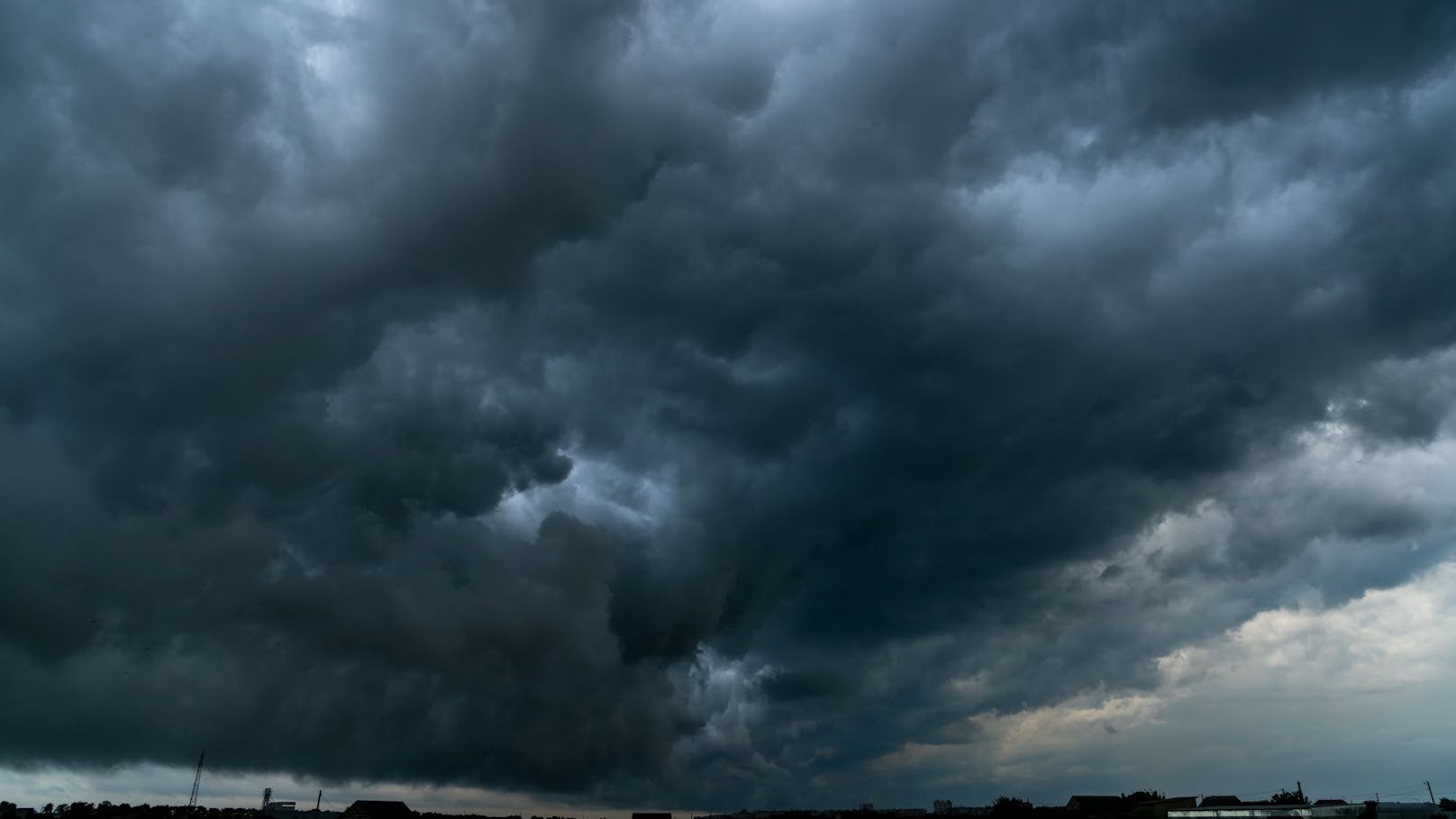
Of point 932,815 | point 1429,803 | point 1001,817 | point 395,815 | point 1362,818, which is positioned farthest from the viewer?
point 932,815

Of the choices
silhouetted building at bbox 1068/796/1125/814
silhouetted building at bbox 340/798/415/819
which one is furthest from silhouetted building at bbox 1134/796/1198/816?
silhouetted building at bbox 340/798/415/819

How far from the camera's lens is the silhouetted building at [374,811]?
168m

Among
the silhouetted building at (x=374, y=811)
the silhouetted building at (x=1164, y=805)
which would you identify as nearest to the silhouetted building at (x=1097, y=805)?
the silhouetted building at (x=1164, y=805)

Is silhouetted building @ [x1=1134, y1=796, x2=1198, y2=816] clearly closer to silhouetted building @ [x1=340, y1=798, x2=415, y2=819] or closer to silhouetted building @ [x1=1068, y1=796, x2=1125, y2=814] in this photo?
silhouetted building @ [x1=1068, y1=796, x2=1125, y2=814]

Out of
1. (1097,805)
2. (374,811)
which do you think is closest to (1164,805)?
(1097,805)

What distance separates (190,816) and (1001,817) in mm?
172703

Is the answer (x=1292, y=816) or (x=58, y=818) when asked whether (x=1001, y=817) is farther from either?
(x=58, y=818)

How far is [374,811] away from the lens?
169 metres

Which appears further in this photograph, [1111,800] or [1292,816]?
[1111,800]

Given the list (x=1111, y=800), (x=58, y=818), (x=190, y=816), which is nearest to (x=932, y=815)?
(x=1111, y=800)

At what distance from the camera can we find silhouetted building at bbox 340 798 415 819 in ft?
550

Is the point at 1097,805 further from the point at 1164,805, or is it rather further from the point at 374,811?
the point at 374,811

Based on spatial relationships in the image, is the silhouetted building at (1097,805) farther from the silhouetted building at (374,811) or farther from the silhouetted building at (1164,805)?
the silhouetted building at (374,811)

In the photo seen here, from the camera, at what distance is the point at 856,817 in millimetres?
195500
